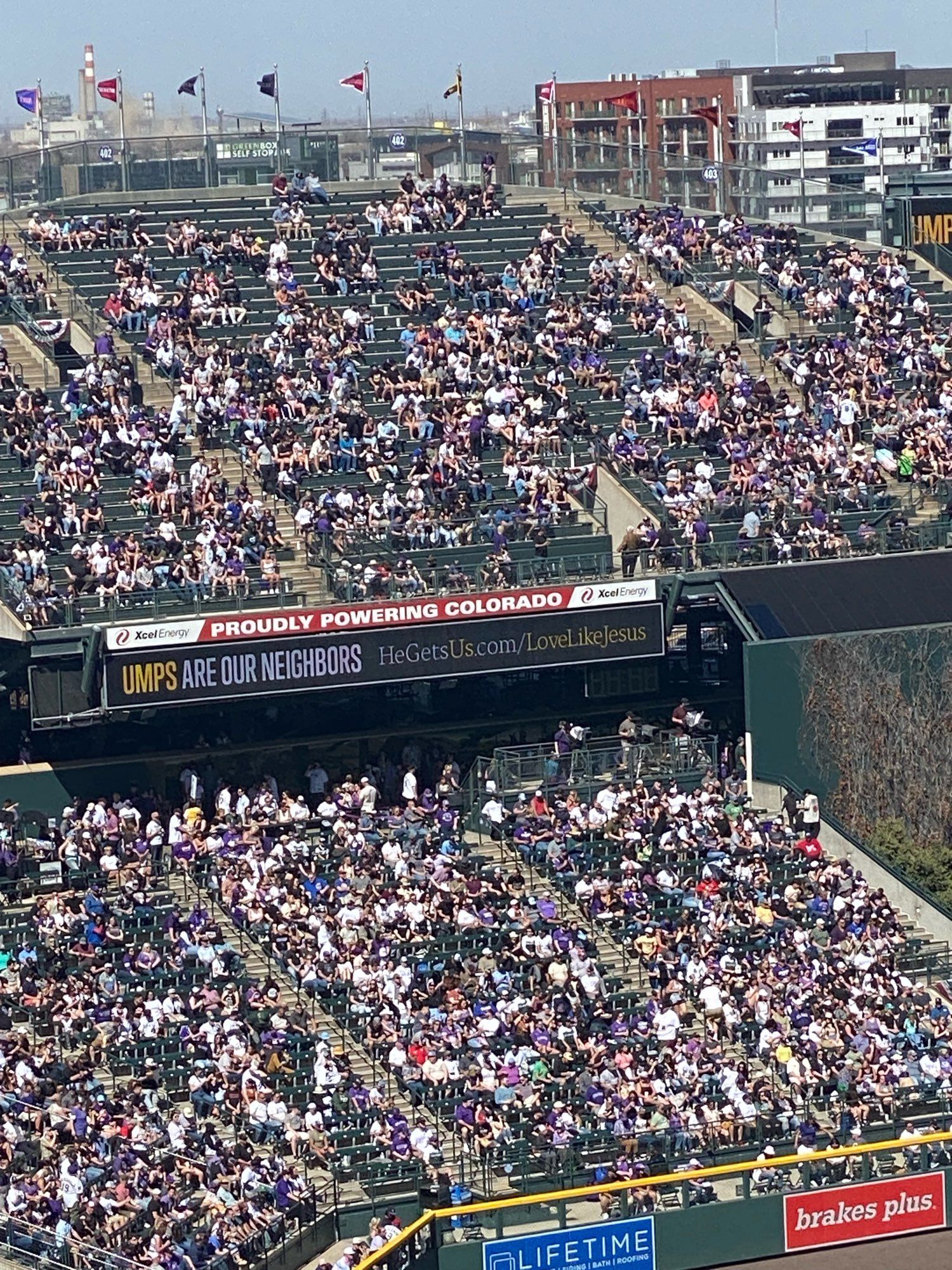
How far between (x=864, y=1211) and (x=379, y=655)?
1145 cm

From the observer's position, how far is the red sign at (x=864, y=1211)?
34969 mm

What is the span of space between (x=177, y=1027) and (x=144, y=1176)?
3749 mm

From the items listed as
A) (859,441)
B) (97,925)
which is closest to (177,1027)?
(97,925)

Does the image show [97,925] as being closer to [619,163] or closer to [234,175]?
[234,175]

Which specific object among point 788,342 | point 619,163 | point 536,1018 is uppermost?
point 619,163

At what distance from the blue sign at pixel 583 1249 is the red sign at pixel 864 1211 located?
86.6 inches

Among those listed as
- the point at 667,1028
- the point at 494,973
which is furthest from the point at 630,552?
the point at 667,1028

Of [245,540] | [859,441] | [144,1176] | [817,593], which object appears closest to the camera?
[144,1176]

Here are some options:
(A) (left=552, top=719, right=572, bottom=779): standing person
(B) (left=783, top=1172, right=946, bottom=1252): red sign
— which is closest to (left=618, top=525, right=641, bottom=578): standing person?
(A) (left=552, top=719, right=572, bottom=779): standing person

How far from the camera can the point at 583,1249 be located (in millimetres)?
33375

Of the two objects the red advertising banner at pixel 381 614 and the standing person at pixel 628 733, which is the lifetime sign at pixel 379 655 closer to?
the red advertising banner at pixel 381 614

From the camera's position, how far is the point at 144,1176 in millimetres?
31797

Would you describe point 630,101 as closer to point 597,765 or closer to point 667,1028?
point 597,765

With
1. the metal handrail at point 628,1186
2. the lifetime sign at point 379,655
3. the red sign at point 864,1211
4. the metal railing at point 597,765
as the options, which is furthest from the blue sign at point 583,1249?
the lifetime sign at point 379,655
